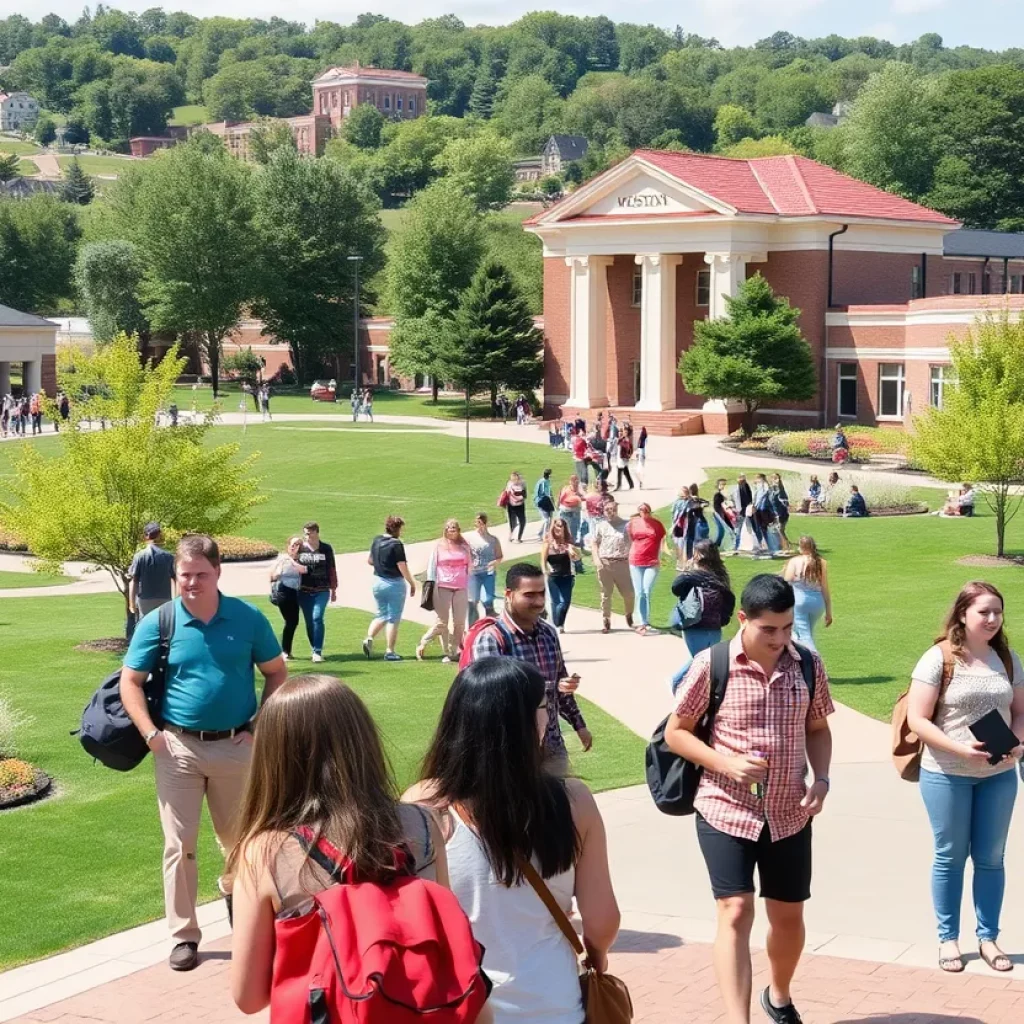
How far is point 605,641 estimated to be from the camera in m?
20.1

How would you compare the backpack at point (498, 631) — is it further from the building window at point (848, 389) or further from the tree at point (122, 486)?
the building window at point (848, 389)

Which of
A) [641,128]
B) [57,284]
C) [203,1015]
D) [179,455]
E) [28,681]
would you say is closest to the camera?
[203,1015]

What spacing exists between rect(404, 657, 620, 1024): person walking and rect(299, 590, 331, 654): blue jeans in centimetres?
1308

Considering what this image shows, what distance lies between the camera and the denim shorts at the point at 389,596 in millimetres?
18141

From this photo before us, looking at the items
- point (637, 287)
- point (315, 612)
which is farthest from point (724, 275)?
point (315, 612)

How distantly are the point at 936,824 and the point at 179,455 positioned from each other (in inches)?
533

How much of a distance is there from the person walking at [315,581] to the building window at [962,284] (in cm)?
5322

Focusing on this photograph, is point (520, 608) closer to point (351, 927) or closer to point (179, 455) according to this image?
point (351, 927)

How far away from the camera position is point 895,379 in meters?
55.7

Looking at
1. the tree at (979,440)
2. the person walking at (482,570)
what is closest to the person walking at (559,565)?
the person walking at (482,570)

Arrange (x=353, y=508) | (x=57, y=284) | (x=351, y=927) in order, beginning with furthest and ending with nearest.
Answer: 1. (x=57, y=284)
2. (x=353, y=508)
3. (x=351, y=927)

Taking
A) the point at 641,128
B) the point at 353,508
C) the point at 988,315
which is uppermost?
the point at 641,128

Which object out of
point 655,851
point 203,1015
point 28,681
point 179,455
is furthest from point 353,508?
point 203,1015

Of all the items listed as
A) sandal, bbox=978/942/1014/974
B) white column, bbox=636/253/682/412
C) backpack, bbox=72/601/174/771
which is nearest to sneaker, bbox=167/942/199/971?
backpack, bbox=72/601/174/771
